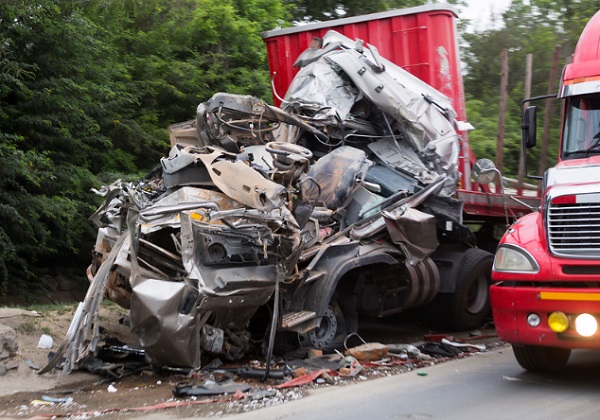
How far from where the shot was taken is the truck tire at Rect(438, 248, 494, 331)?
9.44 meters

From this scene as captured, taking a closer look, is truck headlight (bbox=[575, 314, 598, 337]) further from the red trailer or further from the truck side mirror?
the red trailer

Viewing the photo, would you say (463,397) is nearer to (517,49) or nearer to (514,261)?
(514,261)

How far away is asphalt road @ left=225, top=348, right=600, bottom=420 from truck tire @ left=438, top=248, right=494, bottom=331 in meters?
1.78

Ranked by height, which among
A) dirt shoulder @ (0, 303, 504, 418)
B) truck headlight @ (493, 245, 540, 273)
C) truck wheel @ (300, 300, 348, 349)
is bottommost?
truck wheel @ (300, 300, 348, 349)

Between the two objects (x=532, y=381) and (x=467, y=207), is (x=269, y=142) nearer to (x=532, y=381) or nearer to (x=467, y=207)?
(x=467, y=207)

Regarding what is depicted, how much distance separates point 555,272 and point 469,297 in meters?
3.67

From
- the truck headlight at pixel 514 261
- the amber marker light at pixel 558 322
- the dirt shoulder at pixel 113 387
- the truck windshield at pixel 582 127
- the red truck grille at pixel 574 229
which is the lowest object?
the dirt shoulder at pixel 113 387

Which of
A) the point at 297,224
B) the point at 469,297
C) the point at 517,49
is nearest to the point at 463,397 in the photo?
the point at 297,224

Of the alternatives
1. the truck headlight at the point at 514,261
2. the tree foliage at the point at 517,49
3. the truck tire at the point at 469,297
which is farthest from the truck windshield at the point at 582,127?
the tree foliage at the point at 517,49

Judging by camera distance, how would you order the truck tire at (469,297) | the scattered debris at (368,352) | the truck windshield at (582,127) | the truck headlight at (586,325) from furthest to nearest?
the truck tire at (469,297) < the scattered debris at (368,352) < the truck windshield at (582,127) < the truck headlight at (586,325)

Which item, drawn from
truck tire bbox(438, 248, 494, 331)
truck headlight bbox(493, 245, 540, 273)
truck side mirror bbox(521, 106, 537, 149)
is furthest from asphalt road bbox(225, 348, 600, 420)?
truck side mirror bbox(521, 106, 537, 149)

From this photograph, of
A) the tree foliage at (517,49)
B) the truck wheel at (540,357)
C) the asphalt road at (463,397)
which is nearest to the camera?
the asphalt road at (463,397)

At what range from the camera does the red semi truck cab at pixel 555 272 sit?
608 centimetres

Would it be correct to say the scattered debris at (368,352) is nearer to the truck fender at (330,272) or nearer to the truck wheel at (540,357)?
the truck fender at (330,272)
